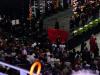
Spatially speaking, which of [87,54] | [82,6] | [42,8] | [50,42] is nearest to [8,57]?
[87,54]

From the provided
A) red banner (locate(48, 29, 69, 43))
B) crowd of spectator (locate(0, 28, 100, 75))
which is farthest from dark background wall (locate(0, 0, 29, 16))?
crowd of spectator (locate(0, 28, 100, 75))

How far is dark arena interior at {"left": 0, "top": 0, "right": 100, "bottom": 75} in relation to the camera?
1189 cm

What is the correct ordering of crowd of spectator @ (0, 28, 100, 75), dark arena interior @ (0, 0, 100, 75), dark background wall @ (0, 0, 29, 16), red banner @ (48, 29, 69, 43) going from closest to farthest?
1. crowd of spectator @ (0, 28, 100, 75)
2. dark arena interior @ (0, 0, 100, 75)
3. red banner @ (48, 29, 69, 43)
4. dark background wall @ (0, 0, 29, 16)

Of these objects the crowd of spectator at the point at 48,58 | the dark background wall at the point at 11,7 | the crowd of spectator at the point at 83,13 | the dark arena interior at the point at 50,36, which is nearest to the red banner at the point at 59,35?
the dark arena interior at the point at 50,36

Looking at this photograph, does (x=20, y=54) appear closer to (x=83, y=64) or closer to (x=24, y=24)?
(x=83, y=64)

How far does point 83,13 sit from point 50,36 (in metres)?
6.02

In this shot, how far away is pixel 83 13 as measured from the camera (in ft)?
75.4

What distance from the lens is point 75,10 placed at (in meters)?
23.6

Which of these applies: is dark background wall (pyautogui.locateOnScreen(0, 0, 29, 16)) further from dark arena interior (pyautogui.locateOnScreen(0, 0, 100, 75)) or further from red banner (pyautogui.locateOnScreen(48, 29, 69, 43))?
red banner (pyautogui.locateOnScreen(48, 29, 69, 43))

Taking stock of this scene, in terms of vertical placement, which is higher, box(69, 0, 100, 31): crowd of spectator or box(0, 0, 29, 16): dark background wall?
box(0, 0, 29, 16): dark background wall

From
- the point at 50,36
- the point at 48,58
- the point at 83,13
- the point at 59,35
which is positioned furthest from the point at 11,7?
the point at 48,58

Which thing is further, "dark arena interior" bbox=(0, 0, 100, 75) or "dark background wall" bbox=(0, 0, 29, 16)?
"dark background wall" bbox=(0, 0, 29, 16)

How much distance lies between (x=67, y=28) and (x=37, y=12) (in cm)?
218

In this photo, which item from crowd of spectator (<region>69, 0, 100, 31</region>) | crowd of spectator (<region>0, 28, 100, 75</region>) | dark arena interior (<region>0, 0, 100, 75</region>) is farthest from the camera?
crowd of spectator (<region>69, 0, 100, 31</region>)
